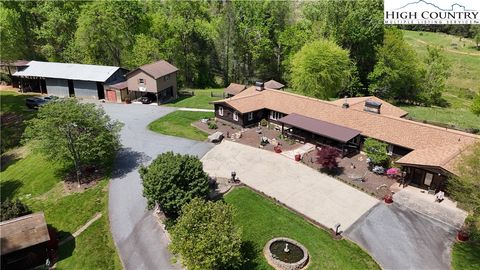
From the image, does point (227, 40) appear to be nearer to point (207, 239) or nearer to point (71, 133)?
point (71, 133)

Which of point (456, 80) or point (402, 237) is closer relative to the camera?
point (402, 237)

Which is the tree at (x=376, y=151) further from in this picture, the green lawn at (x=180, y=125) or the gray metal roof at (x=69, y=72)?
the gray metal roof at (x=69, y=72)

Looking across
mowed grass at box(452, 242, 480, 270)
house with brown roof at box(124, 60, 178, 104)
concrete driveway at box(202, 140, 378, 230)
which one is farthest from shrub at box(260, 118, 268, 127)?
mowed grass at box(452, 242, 480, 270)

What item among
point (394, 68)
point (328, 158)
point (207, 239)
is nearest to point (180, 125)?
point (328, 158)

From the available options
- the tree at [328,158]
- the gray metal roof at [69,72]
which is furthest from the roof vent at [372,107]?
the gray metal roof at [69,72]

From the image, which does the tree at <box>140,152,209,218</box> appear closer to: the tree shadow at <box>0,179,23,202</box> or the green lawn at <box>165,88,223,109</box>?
the tree shadow at <box>0,179,23,202</box>

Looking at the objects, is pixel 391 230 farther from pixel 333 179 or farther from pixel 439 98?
pixel 439 98

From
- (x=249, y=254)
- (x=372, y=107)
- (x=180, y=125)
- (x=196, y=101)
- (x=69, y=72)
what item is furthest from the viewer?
(x=69, y=72)

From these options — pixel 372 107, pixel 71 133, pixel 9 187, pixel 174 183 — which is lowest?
pixel 9 187
